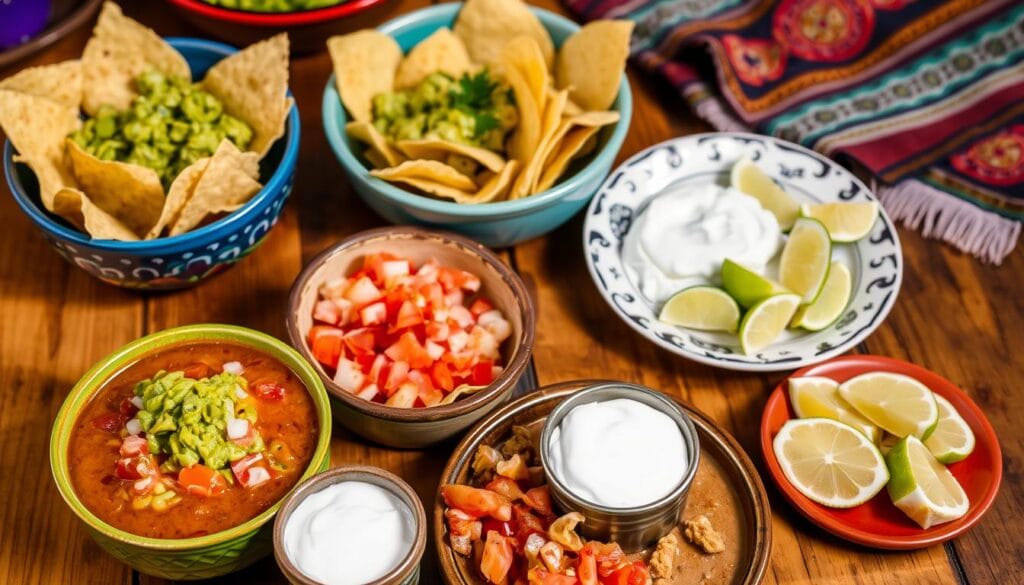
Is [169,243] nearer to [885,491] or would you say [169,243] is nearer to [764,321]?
[764,321]

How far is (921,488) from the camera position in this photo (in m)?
2.14

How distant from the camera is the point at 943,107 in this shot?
3.06 meters

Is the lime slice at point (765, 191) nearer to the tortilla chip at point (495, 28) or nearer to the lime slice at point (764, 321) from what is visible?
the lime slice at point (764, 321)

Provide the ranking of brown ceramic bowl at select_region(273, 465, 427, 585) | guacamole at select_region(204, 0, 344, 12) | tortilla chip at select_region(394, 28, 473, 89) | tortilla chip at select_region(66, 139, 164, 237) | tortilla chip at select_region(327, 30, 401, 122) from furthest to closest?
guacamole at select_region(204, 0, 344, 12) < tortilla chip at select_region(394, 28, 473, 89) < tortilla chip at select_region(327, 30, 401, 122) < tortilla chip at select_region(66, 139, 164, 237) < brown ceramic bowl at select_region(273, 465, 427, 585)

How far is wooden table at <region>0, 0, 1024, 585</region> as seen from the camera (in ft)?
7.20

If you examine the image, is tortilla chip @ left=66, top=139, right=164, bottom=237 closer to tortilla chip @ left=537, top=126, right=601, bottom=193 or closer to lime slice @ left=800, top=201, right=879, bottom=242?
tortilla chip @ left=537, top=126, right=601, bottom=193

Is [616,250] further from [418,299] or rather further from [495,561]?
[495,561]

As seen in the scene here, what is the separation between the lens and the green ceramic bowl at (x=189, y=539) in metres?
1.89

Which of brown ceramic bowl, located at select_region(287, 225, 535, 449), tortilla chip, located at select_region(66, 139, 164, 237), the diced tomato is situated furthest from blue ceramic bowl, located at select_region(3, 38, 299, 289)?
the diced tomato

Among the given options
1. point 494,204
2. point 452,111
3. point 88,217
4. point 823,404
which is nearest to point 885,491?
point 823,404

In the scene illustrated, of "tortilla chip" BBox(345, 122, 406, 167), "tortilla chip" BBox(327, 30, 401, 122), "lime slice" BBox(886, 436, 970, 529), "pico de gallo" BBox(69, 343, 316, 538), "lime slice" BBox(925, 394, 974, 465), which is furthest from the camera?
"tortilla chip" BBox(327, 30, 401, 122)

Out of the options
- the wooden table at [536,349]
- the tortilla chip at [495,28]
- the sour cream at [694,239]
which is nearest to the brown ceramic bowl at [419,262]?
the wooden table at [536,349]

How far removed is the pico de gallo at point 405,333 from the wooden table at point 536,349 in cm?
17

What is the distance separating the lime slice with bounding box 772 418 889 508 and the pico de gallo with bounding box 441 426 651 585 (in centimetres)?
42
